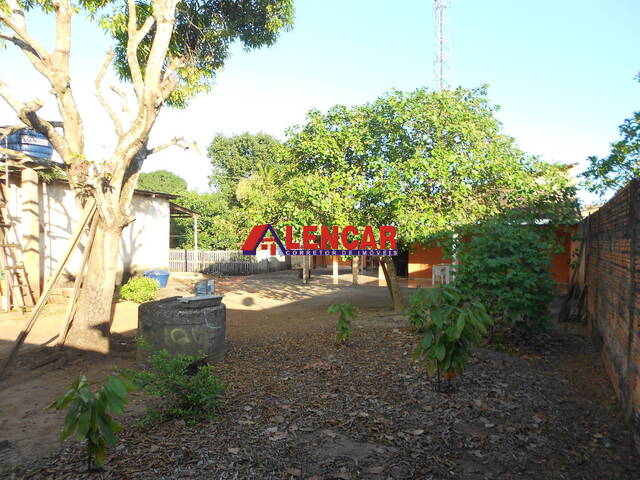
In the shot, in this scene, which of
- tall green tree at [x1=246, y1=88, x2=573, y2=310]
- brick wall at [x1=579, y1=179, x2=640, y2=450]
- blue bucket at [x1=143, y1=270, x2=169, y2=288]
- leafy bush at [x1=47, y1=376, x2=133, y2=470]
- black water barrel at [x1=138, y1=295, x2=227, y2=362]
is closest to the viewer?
leafy bush at [x1=47, y1=376, x2=133, y2=470]

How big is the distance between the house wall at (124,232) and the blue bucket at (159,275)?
A: 946 millimetres

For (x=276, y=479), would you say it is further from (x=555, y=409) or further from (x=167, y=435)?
(x=555, y=409)

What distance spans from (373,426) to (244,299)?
37.0 feet

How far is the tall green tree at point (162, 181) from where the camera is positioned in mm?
49281

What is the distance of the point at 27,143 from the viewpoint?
10.8 meters

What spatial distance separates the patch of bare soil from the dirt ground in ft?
0.05

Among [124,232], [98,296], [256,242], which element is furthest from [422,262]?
[98,296]

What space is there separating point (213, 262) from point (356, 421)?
21.3m

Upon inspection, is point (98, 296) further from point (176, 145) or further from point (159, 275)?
point (159, 275)

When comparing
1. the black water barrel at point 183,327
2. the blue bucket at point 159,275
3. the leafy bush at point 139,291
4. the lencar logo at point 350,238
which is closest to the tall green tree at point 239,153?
the blue bucket at point 159,275

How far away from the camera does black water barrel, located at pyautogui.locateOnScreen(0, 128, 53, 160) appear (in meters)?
10.7

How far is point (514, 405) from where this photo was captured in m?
4.95

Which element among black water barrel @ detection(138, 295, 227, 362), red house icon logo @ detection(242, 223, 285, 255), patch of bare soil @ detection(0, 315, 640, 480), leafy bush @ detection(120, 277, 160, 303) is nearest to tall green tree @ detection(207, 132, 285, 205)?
red house icon logo @ detection(242, 223, 285, 255)

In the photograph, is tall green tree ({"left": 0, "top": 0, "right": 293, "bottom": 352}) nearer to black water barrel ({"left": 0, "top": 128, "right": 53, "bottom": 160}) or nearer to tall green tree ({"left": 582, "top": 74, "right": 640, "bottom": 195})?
black water barrel ({"left": 0, "top": 128, "right": 53, "bottom": 160})
